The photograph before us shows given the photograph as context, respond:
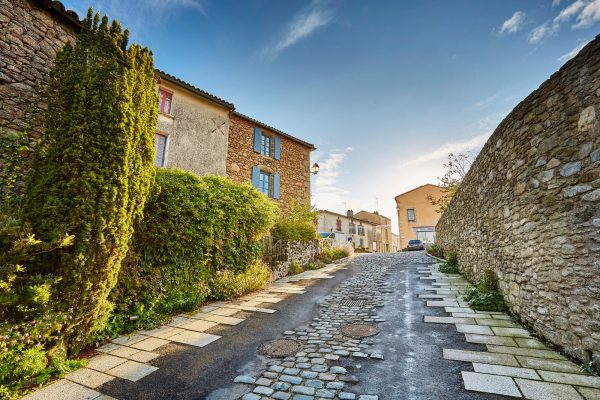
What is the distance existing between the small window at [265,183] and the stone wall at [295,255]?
12.6ft

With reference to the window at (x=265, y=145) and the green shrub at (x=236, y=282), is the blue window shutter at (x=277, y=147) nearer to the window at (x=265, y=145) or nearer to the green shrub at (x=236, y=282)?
the window at (x=265, y=145)

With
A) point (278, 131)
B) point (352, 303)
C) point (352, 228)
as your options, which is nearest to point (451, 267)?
point (352, 303)

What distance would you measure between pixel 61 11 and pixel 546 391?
361 inches

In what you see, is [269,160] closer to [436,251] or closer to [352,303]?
[436,251]

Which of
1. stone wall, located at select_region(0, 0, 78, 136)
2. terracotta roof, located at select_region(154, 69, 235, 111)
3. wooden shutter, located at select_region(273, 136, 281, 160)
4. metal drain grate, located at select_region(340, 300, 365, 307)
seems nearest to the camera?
stone wall, located at select_region(0, 0, 78, 136)

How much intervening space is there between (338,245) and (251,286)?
10964 millimetres

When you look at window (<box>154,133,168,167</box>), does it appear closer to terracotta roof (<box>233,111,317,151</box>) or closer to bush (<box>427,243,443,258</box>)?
terracotta roof (<box>233,111,317,151</box>)

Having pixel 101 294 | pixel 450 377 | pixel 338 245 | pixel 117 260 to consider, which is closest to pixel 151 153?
pixel 117 260

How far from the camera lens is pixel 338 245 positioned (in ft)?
55.8

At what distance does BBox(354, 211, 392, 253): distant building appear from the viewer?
36.8 m

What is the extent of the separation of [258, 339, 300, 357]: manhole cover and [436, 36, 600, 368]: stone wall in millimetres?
3069

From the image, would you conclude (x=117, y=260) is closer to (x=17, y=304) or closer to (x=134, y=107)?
(x=17, y=304)

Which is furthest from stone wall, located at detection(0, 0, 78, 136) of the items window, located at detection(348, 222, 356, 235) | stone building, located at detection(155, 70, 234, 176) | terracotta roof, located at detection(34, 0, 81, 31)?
window, located at detection(348, 222, 356, 235)

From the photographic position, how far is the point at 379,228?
125 ft
